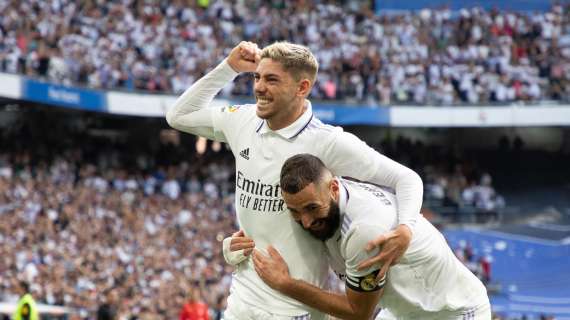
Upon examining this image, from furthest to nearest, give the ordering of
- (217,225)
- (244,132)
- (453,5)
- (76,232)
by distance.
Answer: (453,5) < (217,225) < (76,232) < (244,132)

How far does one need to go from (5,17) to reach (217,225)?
18.5 feet

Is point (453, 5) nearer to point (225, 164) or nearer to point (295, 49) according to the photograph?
point (225, 164)

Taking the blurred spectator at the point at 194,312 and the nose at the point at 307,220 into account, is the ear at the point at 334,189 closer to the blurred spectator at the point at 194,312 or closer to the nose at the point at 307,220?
the nose at the point at 307,220

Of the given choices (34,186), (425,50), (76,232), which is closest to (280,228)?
(76,232)

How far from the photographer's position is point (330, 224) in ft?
14.4

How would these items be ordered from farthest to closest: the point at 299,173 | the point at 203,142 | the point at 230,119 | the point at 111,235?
1. the point at 203,142
2. the point at 111,235
3. the point at 230,119
4. the point at 299,173

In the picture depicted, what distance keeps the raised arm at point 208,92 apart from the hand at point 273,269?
0.74 metres

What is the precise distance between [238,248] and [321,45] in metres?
20.4

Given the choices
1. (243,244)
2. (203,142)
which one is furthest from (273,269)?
(203,142)

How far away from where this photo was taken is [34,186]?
19156 millimetres

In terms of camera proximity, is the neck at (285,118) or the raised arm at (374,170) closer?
the raised arm at (374,170)

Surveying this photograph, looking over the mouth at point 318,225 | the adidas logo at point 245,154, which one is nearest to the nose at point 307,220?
the mouth at point 318,225

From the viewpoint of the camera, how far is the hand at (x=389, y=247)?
14.1 feet

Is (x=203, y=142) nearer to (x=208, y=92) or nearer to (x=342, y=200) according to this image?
(x=208, y=92)
